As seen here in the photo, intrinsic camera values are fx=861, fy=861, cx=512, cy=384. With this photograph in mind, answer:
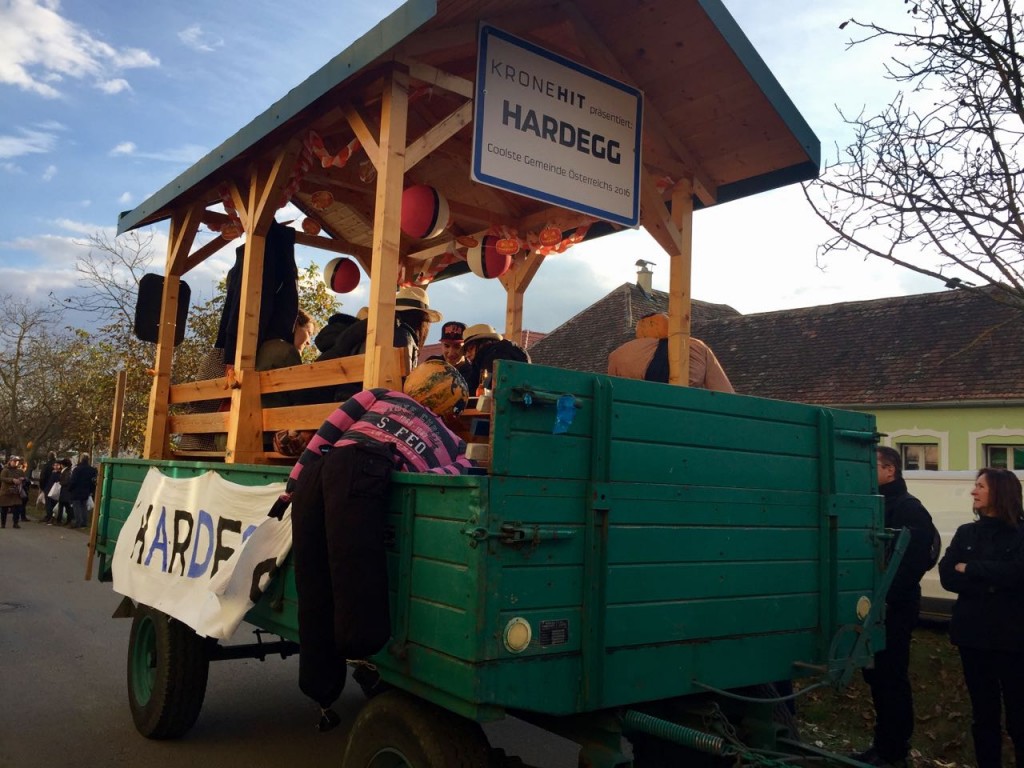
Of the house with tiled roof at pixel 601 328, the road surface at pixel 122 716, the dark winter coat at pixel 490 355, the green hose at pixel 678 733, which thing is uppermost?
the house with tiled roof at pixel 601 328

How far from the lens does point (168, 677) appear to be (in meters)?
4.90

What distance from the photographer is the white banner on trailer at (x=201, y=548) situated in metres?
3.71

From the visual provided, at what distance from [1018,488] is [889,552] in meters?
1.18

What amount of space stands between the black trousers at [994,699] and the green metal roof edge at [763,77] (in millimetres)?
3128

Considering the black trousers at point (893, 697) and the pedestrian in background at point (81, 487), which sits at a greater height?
the pedestrian in background at point (81, 487)

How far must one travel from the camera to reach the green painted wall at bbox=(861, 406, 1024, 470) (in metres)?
18.7

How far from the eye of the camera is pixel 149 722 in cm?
514

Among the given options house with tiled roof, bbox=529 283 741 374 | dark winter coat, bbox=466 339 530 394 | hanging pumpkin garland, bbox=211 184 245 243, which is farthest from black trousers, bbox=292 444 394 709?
house with tiled roof, bbox=529 283 741 374

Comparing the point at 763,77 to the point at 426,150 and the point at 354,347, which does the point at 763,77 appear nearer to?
the point at 426,150

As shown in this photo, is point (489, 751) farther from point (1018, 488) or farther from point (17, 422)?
point (17, 422)

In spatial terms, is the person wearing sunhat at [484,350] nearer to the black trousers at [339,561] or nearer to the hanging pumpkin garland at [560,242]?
the hanging pumpkin garland at [560,242]

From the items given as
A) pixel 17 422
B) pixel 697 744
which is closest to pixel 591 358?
pixel 697 744

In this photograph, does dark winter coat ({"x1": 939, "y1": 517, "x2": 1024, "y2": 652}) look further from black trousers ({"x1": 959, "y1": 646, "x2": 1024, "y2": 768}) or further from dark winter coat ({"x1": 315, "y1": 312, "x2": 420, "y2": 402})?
dark winter coat ({"x1": 315, "y1": 312, "x2": 420, "y2": 402})

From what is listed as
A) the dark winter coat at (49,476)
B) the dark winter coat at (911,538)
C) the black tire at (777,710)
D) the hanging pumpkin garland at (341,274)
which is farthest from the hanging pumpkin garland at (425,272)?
the dark winter coat at (49,476)
